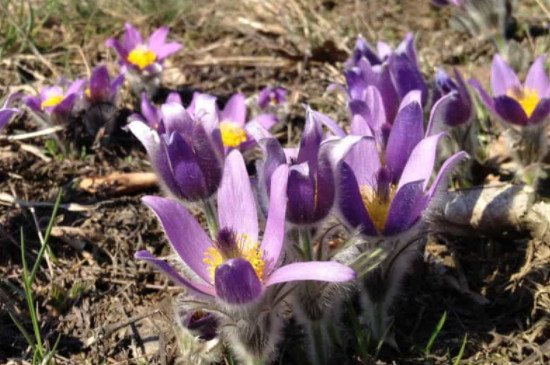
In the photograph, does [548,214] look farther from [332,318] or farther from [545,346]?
[332,318]

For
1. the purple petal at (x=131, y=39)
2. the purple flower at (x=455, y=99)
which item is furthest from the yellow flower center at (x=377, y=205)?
the purple petal at (x=131, y=39)

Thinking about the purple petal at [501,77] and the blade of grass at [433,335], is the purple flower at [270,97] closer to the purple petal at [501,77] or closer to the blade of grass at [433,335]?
A: the purple petal at [501,77]

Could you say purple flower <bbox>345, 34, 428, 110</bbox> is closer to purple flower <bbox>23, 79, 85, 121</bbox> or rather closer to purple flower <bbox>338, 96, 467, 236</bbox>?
purple flower <bbox>338, 96, 467, 236</bbox>

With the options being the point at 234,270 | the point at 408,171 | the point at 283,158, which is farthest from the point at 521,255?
the point at 234,270

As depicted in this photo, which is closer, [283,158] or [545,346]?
[283,158]

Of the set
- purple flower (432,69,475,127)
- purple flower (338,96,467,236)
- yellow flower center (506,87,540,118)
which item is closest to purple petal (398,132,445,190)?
purple flower (338,96,467,236)

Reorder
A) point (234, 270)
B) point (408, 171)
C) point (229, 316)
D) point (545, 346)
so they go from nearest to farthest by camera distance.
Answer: point (234, 270) → point (229, 316) → point (408, 171) → point (545, 346)
